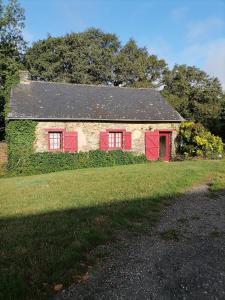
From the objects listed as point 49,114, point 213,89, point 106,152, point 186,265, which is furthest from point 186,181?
point 213,89

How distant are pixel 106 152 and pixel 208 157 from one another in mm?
6251

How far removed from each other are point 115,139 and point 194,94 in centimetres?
2117

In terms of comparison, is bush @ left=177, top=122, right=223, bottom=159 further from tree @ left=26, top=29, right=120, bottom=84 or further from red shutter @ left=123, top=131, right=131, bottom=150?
tree @ left=26, top=29, right=120, bottom=84

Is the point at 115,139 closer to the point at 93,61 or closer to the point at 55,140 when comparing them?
the point at 55,140

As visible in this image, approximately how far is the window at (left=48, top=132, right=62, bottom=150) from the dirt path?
41.6 feet

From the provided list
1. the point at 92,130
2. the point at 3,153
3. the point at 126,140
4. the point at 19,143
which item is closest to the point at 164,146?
the point at 126,140

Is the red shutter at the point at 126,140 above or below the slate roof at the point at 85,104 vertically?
below

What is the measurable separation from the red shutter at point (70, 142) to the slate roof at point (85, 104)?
96 centimetres

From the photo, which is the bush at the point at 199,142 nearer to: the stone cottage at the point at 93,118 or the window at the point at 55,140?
the stone cottage at the point at 93,118

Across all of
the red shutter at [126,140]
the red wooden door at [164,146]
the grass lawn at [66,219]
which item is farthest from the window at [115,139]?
the grass lawn at [66,219]

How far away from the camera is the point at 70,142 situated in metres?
18.5

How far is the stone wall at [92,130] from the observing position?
18016 millimetres

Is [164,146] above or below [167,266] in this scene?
above

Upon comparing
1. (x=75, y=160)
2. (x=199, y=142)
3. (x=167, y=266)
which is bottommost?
(x=167, y=266)
